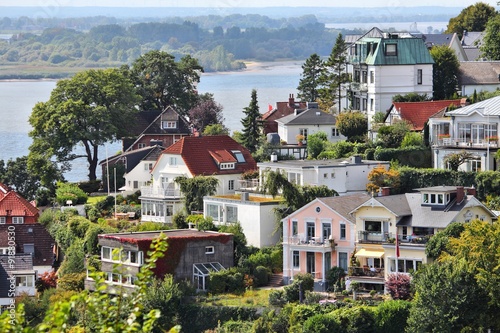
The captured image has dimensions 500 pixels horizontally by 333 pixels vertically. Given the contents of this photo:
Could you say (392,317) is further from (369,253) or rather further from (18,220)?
(18,220)

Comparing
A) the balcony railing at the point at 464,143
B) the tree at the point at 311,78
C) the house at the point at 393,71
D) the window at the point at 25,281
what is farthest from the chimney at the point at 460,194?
the tree at the point at 311,78

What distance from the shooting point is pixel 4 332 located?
18.0 metres

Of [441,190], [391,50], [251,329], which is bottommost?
[251,329]

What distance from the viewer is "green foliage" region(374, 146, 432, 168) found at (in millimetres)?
52531

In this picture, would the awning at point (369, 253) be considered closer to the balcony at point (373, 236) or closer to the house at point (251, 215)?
the balcony at point (373, 236)

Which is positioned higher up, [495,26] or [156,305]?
[495,26]

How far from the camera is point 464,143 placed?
51.0 meters

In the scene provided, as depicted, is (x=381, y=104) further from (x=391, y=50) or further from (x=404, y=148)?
(x=404, y=148)

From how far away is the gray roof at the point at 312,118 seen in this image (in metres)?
61.5

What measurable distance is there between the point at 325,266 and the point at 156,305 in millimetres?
5314

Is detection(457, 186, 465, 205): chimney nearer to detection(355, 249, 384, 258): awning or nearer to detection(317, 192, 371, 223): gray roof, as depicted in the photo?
detection(355, 249, 384, 258): awning

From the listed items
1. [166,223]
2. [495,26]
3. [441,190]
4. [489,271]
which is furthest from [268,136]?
[489,271]

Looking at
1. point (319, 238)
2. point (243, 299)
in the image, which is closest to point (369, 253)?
point (319, 238)

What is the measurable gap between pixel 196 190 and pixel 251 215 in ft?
14.9
